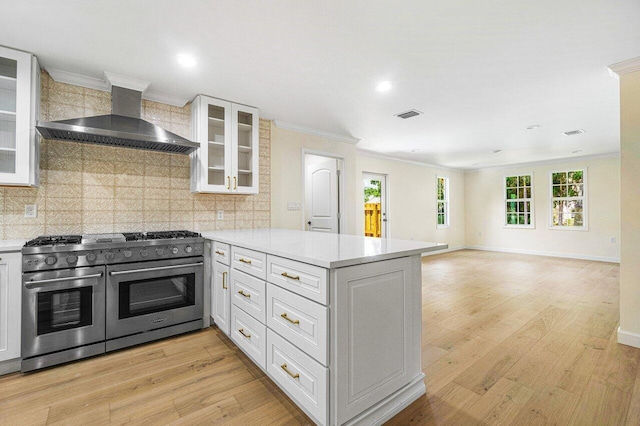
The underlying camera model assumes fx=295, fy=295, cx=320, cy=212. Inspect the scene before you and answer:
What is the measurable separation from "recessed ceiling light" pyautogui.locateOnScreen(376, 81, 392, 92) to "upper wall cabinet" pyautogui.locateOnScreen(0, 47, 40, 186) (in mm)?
2905

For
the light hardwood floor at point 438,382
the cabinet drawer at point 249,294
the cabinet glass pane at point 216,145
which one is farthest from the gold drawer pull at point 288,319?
the cabinet glass pane at point 216,145

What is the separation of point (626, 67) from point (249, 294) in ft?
11.8

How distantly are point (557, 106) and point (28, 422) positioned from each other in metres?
5.38

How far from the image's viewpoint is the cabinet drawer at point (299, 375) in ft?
4.76

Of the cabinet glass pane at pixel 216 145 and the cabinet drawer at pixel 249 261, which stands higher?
the cabinet glass pane at pixel 216 145

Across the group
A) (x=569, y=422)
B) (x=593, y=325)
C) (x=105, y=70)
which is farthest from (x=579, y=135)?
(x=105, y=70)

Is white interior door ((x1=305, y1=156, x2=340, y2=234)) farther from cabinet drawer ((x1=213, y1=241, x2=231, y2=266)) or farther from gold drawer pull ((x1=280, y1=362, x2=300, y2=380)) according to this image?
gold drawer pull ((x1=280, y1=362, x2=300, y2=380))

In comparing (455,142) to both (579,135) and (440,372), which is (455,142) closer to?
(579,135)

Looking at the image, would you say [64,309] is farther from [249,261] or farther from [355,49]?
[355,49]

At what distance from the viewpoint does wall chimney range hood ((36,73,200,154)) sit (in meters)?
2.30

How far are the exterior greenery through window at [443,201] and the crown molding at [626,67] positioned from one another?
18.7 feet

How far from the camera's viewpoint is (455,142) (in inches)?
208

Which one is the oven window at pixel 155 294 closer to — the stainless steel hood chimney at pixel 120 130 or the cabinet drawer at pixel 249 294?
the cabinet drawer at pixel 249 294

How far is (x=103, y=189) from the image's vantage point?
2822mm
